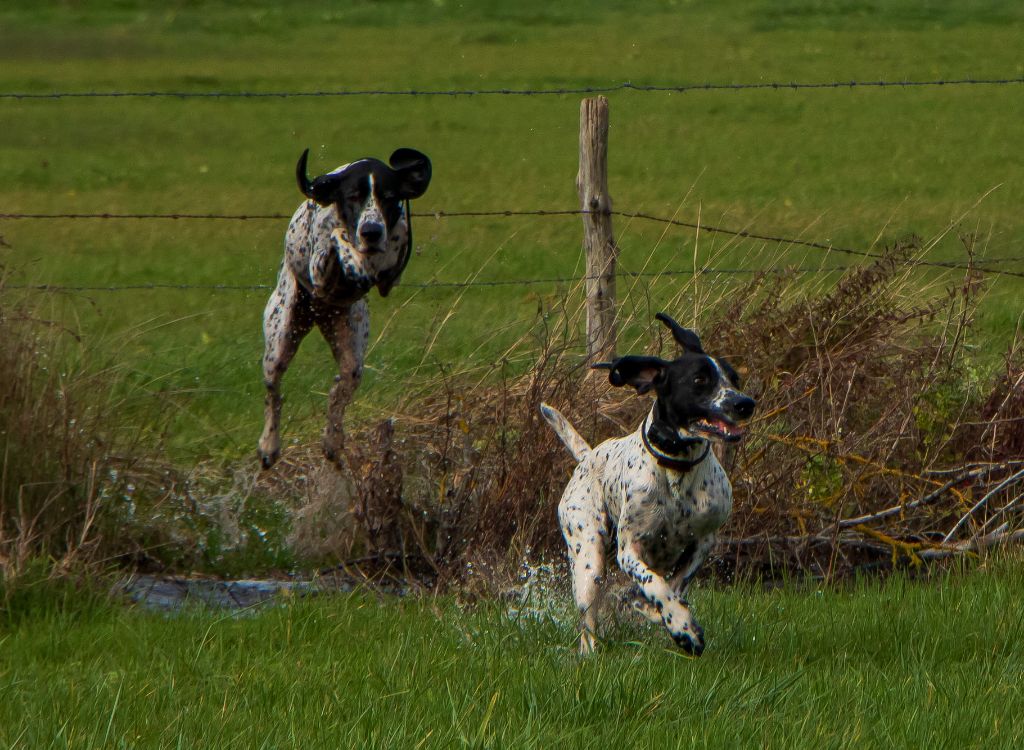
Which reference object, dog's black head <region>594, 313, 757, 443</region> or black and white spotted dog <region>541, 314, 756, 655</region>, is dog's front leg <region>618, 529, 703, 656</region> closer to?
black and white spotted dog <region>541, 314, 756, 655</region>

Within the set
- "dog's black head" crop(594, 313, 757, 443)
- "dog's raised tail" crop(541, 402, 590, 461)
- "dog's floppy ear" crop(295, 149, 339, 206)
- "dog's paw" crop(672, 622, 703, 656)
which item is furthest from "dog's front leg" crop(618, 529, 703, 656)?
"dog's floppy ear" crop(295, 149, 339, 206)

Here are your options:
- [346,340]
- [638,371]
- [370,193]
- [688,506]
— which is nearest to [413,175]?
[370,193]

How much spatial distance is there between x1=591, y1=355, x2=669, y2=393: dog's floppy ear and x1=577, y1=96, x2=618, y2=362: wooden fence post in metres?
2.44

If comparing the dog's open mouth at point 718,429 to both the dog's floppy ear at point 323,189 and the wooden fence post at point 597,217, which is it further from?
the wooden fence post at point 597,217

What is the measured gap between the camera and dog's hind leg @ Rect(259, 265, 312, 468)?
4871 mm

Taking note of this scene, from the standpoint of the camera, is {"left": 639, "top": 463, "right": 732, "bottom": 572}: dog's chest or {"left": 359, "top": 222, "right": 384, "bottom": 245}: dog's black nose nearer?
{"left": 359, "top": 222, "right": 384, "bottom": 245}: dog's black nose

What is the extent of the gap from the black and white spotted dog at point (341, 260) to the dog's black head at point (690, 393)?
0.76 m

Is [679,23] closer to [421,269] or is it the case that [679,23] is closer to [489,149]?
[489,149]

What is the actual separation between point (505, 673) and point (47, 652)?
1572mm

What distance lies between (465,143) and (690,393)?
23.7m

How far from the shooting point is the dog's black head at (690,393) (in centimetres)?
458

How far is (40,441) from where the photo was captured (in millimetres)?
6000

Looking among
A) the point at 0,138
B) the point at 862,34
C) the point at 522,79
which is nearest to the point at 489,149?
the point at 522,79

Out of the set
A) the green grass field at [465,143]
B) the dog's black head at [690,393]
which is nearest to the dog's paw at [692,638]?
the dog's black head at [690,393]
